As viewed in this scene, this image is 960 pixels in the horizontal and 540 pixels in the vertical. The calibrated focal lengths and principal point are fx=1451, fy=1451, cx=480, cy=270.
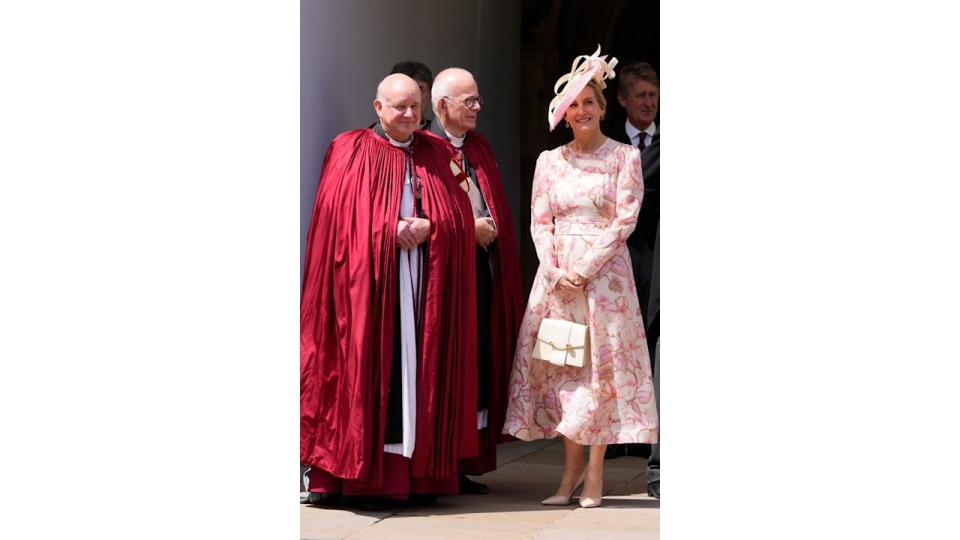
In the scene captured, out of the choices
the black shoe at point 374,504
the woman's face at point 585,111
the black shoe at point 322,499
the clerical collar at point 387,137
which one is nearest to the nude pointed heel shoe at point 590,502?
the black shoe at point 374,504

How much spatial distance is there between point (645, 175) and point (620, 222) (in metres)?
0.78

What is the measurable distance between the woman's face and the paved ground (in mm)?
1547

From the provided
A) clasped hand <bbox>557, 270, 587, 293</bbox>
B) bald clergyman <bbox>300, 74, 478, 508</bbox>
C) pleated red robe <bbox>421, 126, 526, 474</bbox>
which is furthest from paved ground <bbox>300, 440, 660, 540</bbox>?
clasped hand <bbox>557, 270, 587, 293</bbox>

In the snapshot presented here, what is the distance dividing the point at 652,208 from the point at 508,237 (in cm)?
72

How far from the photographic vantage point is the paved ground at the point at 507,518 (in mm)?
5297

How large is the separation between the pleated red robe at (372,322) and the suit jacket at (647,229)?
1.01 metres

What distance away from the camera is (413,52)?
7.55 m

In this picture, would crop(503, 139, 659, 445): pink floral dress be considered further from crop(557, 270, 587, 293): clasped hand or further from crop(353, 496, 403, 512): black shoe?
crop(353, 496, 403, 512): black shoe

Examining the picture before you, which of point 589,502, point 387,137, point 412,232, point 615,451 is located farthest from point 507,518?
point 615,451

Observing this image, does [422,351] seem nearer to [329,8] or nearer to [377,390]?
[377,390]

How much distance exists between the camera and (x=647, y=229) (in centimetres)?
688

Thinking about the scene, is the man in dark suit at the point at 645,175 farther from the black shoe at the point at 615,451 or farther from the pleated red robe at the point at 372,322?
the pleated red robe at the point at 372,322

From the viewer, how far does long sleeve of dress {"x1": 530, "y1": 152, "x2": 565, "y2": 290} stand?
5906mm

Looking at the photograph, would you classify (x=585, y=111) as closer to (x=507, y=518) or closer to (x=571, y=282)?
(x=571, y=282)
